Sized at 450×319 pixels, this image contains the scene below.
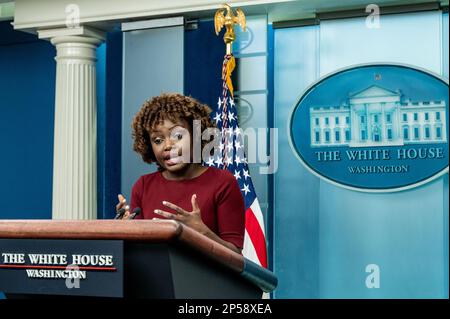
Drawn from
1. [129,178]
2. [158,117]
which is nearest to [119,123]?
[129,178]

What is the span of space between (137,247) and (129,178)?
336 cm

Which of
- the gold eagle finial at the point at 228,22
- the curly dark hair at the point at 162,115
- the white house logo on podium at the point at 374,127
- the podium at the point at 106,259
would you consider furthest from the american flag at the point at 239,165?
the podium at the point at 106,259

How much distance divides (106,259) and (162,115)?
0.64 m

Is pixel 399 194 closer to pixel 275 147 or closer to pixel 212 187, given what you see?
pixel 275 147

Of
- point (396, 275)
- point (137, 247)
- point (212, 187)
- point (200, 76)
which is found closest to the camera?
point (137, 247)

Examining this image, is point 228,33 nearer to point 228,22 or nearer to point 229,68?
point 228,22

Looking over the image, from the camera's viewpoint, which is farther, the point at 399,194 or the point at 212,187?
the point at 399,194

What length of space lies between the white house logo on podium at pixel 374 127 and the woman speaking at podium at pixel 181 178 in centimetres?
251

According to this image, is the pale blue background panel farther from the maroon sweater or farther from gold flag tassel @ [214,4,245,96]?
the maroon sweater

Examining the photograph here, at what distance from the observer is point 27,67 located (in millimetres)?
5559

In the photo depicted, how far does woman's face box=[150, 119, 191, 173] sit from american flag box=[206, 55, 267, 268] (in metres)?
1.70

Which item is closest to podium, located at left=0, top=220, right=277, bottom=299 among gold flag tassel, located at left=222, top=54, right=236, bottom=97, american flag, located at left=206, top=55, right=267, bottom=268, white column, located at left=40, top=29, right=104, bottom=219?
american flag, located at left=206, top=55, right=267, bottom=268

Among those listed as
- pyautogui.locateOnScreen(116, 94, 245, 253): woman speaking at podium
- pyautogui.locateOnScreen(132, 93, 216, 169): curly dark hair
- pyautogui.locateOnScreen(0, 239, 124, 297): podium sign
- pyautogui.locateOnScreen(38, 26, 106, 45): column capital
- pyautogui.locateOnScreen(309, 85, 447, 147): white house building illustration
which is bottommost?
pyautogui.locateOnScreen(0, 239, 124, 297): podium sign

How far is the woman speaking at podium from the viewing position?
1.75 metres
